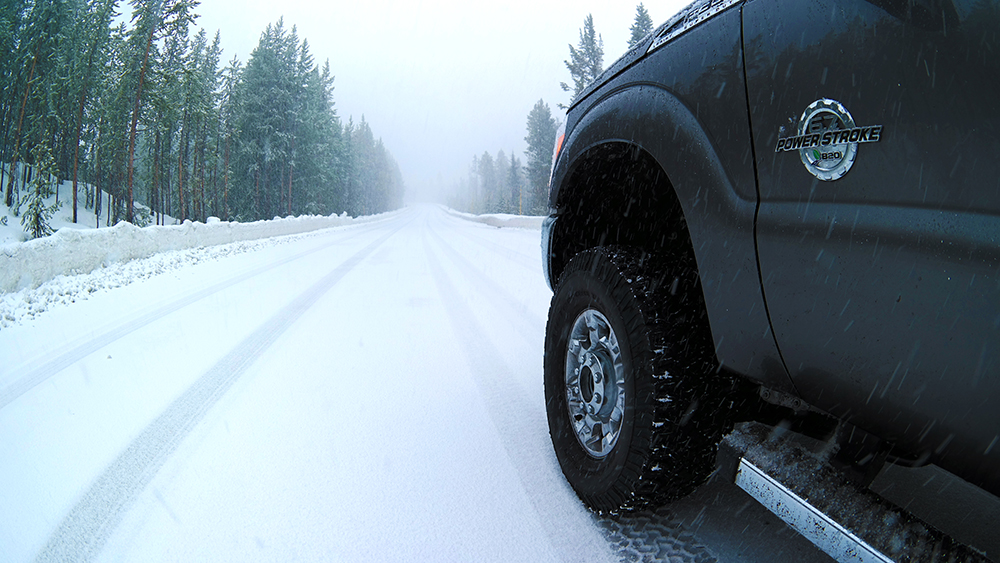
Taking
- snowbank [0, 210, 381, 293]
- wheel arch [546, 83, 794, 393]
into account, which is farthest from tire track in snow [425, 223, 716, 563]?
snowbank [0, 210, 381, 293]

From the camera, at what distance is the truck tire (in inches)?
59.1

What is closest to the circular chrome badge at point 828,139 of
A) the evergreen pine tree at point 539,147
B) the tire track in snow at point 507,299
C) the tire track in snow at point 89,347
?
the tire track in snow at point 507,299

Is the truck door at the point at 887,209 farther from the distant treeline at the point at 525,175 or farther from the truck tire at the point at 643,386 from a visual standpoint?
the distant treeline at the point at 525,175

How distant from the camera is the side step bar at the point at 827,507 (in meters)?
1.04

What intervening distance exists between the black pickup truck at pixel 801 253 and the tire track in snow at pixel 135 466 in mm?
1793

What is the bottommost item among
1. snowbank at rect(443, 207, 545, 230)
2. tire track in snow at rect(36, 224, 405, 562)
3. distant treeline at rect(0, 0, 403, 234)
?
tire track in snow at rect(36, 224, 405, 562)

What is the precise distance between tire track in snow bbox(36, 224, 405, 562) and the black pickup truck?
1793mm

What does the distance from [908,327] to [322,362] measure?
3.58 meters

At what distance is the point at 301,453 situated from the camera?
2.34m

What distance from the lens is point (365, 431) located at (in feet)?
8.44

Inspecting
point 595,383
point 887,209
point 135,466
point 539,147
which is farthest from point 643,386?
point 539,147

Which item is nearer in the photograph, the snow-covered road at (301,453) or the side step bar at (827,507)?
the side step bar at (827,507)

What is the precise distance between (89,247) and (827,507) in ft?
33.6

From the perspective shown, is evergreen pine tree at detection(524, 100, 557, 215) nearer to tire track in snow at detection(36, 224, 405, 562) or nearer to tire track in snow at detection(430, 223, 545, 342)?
tire track in snow at detection(430, 223, 545, 342)
